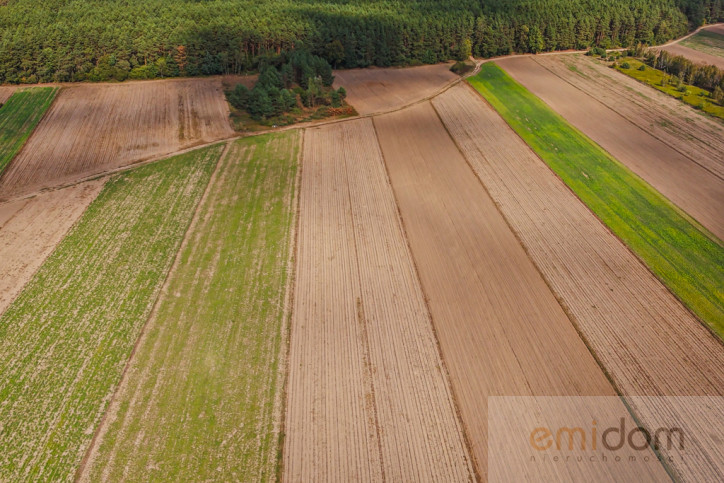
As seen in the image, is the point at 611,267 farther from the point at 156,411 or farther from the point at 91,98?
the point at 91,98

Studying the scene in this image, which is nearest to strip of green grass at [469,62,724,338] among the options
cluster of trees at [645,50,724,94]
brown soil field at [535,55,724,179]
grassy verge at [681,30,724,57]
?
brown soil field at [535,55,724,179]

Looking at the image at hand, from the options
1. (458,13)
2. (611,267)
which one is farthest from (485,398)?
(458,13)

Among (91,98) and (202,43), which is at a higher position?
(202,43)

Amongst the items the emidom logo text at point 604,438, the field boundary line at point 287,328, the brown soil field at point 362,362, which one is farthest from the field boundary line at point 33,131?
the emidom logo text at point 604,438

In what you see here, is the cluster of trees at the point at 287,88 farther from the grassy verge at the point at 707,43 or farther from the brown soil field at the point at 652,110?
the grassy verge at the point at 707,43

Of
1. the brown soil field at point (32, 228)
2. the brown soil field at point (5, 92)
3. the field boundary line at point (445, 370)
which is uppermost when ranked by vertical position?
the brown soil field at point (5, 92)

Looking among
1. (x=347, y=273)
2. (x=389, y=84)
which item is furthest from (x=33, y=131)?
(x=389, y=84)

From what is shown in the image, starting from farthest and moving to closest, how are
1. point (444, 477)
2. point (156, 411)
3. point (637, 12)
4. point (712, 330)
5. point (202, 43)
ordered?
point (637, 12) < point (202, 43) < point (712, 330) < point (156, 411) < point (444, 477)
